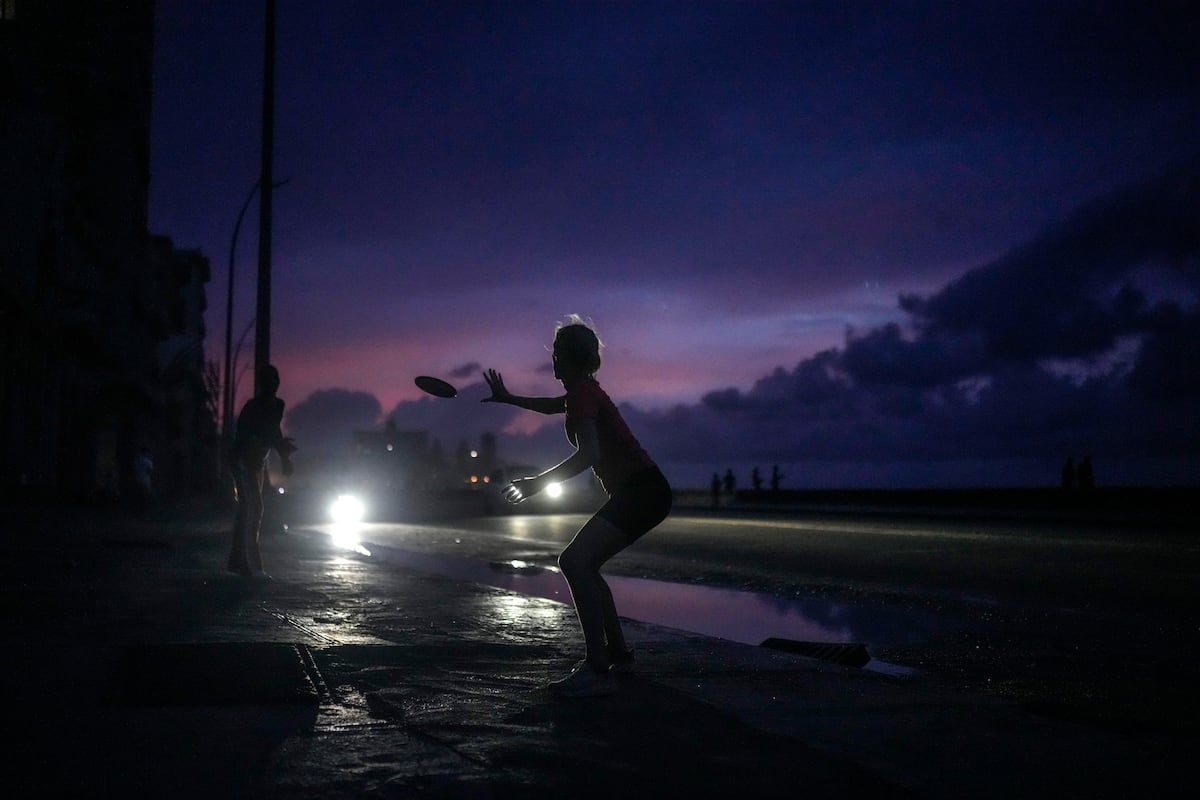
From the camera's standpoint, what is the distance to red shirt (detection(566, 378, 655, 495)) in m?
5.62

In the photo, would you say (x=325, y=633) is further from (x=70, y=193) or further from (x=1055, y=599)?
(x=70, y=193)

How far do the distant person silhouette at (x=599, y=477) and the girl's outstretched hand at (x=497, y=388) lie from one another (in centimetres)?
39

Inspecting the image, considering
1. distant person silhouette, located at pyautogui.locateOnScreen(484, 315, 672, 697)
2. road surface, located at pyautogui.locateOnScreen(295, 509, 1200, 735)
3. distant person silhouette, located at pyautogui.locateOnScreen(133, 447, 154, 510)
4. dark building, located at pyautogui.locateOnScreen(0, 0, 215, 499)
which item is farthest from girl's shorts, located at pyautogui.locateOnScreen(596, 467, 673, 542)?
distant person silhouette, located at pyautogui.locateOnScreen(133, 447, 154, 510)

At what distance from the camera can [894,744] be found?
4.34m

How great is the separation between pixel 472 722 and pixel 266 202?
16.8m

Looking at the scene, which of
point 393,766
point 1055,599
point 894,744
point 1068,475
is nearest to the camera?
point 393,766

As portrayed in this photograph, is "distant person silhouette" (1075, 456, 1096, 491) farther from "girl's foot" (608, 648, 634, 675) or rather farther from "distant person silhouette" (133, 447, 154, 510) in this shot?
"girl's foot" (608, 648, 634, 675)

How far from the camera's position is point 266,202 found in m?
19.7

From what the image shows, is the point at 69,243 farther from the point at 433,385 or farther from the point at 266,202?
the point at 433,385

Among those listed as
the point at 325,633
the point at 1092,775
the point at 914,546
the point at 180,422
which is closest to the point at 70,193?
the point at 914,546

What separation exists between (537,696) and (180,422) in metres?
72.6

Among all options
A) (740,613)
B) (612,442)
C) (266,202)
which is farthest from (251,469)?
(266,202)

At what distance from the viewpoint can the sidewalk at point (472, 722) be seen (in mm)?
3633

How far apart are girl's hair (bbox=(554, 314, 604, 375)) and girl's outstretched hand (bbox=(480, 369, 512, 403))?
45cm
